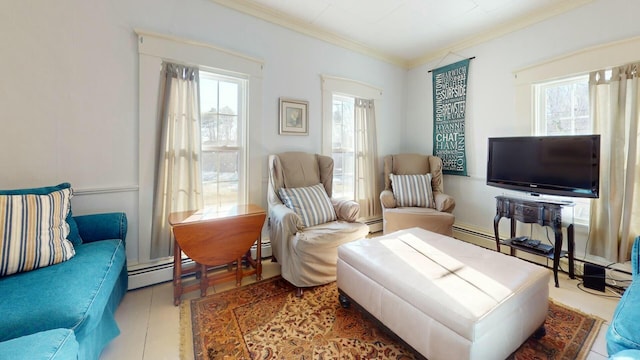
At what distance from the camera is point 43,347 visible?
83 cm

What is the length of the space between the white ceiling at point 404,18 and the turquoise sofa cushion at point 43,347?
2602mm

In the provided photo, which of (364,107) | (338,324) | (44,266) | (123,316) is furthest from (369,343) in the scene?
(364,107)

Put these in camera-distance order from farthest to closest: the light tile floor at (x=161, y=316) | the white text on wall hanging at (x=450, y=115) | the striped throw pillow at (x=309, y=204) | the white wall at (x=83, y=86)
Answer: the white text on wall hanging at (x=450, y=115) < the striped throw pillow at (x=309, y=204) < the white wall at (x=83, y=86) < the light tile floor at (x=161, y=316)

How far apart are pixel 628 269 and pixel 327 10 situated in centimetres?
352

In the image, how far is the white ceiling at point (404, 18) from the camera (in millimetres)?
2408

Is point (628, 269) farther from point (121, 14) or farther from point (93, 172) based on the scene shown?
point (121, 14)

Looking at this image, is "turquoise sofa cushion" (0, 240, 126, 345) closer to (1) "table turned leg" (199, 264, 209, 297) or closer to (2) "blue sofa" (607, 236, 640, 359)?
(1) "table turned leg" (199, 264, 209, 297)


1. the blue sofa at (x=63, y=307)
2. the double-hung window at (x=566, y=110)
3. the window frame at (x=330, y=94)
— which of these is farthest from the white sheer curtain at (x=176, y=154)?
the double-hung window at (x=566, y=110)

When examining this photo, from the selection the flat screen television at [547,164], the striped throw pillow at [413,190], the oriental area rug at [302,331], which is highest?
the flat screen television at [547,164]

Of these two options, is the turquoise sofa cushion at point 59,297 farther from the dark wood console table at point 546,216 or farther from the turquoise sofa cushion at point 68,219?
the dark wood console table at point 546,216

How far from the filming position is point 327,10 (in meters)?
2.52

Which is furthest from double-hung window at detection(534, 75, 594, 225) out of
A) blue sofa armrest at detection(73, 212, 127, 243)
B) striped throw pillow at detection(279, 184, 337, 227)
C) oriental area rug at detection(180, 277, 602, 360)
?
blue sofa armrest at detection(73, 212, 127, 243)

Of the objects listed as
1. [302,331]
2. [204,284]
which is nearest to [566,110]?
[302,331]

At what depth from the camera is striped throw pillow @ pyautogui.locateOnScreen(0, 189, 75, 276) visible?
4.23ft
